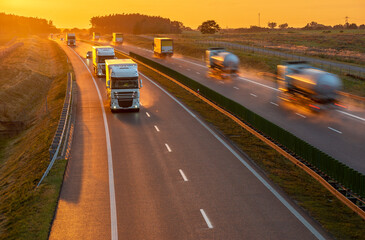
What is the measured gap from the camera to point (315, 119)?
33656 mm

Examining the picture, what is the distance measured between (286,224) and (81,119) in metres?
23.2

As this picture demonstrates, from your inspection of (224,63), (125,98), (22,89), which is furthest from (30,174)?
(22,89)

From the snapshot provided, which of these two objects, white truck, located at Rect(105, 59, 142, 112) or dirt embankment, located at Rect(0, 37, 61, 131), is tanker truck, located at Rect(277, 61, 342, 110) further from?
dirt embankment, located at Rect(0, 37, 61, 131)

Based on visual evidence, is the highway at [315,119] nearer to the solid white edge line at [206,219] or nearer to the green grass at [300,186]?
the green grass at [300,186]

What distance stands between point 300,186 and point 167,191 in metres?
5.96

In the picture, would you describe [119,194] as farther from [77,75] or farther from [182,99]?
[77,75]

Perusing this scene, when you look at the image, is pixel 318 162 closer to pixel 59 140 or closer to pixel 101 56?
pixel 59 140

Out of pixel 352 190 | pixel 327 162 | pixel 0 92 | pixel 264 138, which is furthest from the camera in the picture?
pixel 0 92

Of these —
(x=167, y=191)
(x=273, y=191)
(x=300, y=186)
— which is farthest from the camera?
(x=300, y=186)

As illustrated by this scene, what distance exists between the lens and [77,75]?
65.9 m

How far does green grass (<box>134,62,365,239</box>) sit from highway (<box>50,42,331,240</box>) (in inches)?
20.3

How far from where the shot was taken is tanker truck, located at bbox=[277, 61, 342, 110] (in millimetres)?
34781

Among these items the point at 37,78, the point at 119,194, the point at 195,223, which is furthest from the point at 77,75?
the point at 195,223

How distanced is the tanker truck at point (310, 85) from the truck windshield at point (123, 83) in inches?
534
